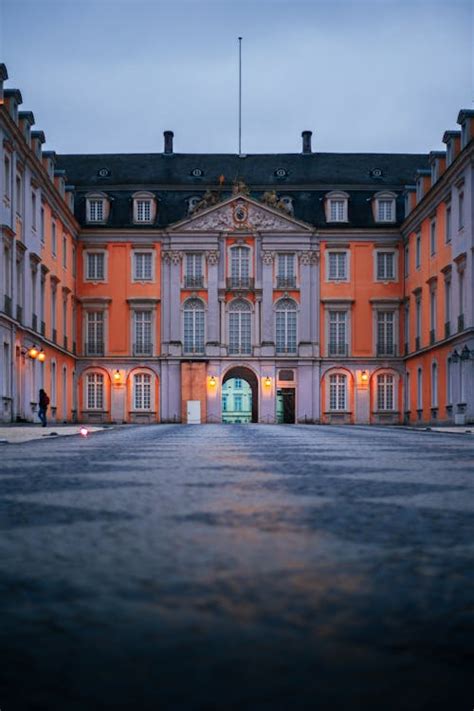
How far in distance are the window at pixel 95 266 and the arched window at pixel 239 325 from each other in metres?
7.05

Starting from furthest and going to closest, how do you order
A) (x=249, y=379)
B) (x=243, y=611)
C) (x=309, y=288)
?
(x=249, y=379) < (x=309, y=288) < (x=243, y=611)

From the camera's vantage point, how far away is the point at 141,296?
49469 mm

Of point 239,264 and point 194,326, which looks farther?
point 239,264

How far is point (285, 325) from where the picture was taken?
4947cm

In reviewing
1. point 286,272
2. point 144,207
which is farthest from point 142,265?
point 286,272

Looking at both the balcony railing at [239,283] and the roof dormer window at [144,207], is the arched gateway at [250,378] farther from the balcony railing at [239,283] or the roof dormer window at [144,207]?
the roof dormer window at [144,207]

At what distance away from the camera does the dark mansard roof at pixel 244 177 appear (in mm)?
50250

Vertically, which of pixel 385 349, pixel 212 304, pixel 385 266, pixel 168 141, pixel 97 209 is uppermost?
pixel 168 141

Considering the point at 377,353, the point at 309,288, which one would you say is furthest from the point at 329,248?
the point at 377,353

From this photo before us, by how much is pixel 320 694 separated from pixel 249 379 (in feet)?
169

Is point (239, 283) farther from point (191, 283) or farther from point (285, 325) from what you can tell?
point (285, 325)

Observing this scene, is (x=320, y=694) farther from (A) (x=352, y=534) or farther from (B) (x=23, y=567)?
(A) (x=352, y=534)

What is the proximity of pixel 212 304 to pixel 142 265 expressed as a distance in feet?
13.9

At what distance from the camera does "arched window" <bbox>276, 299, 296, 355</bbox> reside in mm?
49375
